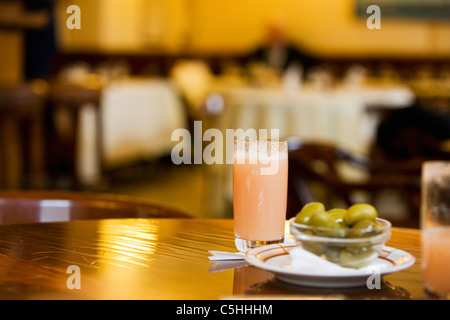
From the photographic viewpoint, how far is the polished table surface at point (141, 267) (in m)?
0.66

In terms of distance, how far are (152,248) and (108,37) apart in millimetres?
6889

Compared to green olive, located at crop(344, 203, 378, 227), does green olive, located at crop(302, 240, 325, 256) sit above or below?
below

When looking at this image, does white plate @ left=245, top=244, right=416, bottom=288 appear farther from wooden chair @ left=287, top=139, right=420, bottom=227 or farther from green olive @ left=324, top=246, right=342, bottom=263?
wooden chair @ left=287, top=139, right=420, bottom=227

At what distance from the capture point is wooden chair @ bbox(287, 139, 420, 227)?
2182 mm

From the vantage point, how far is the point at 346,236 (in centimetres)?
67

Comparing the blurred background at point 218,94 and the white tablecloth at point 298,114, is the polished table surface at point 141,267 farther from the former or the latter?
the white tablecloth at point 298,114

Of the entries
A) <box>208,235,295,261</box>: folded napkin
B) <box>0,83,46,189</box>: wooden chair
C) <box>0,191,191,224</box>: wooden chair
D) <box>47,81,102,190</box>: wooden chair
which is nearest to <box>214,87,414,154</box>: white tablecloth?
<box>47,81,102,190</box>: wooden chair

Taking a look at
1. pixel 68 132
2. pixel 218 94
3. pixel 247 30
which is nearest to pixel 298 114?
pixel 218 94

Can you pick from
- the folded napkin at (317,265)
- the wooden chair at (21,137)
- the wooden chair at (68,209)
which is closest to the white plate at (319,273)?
the folded napkin at (317,265)

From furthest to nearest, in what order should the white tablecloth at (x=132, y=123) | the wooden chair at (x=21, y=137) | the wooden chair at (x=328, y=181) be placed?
1. the white tablecloth at (x=132, y=123)
2. the wooden chair at (x=21, y=137)
3. the wooden chair at (x=328, y=181)

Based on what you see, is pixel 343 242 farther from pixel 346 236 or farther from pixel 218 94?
pixel 218 94

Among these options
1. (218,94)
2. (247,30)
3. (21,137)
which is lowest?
(21,137)

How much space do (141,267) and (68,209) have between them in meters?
0.53

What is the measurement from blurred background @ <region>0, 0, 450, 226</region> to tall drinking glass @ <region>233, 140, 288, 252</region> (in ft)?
4.39
